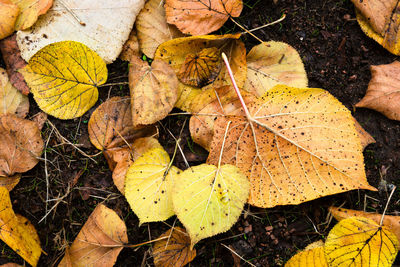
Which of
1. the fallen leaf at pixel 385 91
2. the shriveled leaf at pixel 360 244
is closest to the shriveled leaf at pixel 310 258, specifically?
the shriveled leaf at pixel 360 244

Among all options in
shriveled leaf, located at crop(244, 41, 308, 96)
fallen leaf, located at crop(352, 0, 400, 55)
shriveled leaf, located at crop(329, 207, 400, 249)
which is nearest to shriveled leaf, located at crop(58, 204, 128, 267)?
shriveled leaf, located at crop(244, 41, 308, 96)

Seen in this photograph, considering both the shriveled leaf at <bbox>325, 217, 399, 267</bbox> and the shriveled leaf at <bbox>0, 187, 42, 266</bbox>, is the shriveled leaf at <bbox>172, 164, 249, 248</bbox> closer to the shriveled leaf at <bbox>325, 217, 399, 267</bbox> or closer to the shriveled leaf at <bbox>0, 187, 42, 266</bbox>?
the shriveled leaf at <bbox>325, 217, 399, 267</bbox>

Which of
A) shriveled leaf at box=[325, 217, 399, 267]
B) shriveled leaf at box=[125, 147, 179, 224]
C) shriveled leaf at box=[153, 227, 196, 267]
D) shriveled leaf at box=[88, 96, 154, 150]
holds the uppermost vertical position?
shriveled leaf at box=[88, 96, 154, 150]

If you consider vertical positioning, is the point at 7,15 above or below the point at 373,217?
above

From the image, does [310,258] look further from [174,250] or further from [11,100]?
[11,100]

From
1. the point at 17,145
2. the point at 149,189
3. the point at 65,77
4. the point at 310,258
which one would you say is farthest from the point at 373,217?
the point at 17,145

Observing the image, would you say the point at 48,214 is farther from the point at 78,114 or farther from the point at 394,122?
the point at 394,122
